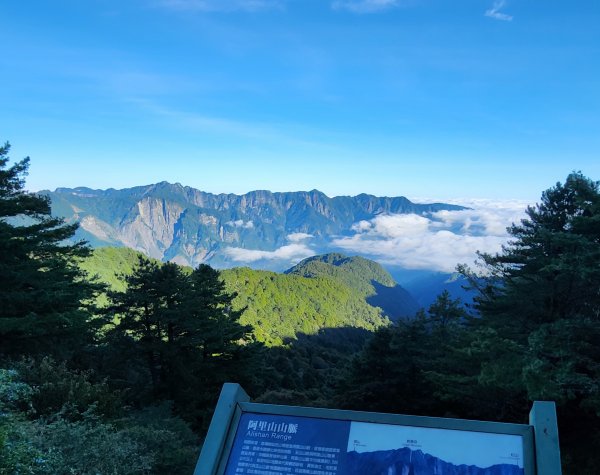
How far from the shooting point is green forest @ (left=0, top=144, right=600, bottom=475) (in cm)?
779

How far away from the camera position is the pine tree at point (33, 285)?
13.6m

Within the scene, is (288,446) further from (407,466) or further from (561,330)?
(561,330)

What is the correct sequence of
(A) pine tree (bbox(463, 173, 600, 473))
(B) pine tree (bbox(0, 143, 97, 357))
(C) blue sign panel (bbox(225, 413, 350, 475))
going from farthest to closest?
(B) pine tree (bbox(0, 143, 97, 357)) < (A) pine tree (bbox(463, 173, 600, 473)) < (C) blue sign panel (bbox(225, 413, 350, 475))

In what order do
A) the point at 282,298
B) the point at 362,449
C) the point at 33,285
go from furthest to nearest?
the point at 282,298 → the point at 33,285 → the point at 362,449

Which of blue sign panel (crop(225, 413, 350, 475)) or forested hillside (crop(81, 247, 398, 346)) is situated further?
forested hillside (crop(81, 247, 398, 346))

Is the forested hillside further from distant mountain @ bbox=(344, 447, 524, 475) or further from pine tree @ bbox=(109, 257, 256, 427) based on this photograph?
distant mountain @ bbox=(344, 447, 524, 475)

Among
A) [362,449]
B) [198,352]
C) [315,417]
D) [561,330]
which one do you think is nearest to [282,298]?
[198,352]

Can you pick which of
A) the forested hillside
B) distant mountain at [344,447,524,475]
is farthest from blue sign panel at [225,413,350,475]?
the forested hillside

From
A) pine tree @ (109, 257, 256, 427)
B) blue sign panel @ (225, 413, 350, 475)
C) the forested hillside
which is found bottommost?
the forested hillside

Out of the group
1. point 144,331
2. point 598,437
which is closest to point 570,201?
point 598,437

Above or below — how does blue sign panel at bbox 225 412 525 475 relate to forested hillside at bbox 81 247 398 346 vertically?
above

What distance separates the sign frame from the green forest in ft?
9.48

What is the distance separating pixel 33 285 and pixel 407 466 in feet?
48.3

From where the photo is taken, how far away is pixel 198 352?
20562 millimetres
